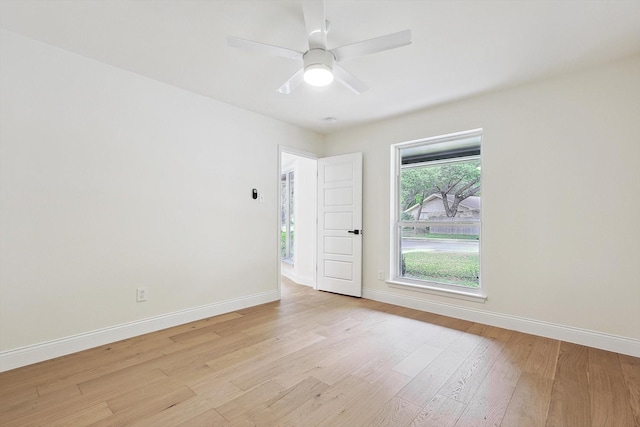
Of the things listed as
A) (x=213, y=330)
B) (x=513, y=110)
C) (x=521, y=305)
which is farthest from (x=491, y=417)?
(x=513, y=110)

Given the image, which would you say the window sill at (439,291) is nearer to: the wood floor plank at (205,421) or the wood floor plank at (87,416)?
the wood floor plank at (205,421)

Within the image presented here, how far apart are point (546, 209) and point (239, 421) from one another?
10.3 ft

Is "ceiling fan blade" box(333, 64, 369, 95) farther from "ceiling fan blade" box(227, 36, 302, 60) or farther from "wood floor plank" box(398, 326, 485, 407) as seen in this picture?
"wood floor plank" box(398, 326, 485, 407)

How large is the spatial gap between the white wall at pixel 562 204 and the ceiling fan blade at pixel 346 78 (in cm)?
165

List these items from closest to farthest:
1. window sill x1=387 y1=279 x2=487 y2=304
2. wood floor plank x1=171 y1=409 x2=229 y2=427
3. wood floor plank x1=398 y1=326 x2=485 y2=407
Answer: wood floor plank x1=171 y1=409 x2=229 y2=427, wood floor plank x1=398 y1=326 x2=485 y2=407, window sill x1=387 y1=279 x2=487 y2=304

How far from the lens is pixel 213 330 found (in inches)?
119

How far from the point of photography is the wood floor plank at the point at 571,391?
172 centimetres

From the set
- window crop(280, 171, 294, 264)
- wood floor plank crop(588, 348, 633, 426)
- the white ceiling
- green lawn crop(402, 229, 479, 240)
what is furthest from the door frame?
wood floor plank crop(588, 348, 633, 426)

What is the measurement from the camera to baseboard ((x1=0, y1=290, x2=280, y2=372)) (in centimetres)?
227

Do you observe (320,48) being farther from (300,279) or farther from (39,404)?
(300,279)

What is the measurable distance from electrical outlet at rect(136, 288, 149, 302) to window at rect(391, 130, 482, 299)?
2860mm

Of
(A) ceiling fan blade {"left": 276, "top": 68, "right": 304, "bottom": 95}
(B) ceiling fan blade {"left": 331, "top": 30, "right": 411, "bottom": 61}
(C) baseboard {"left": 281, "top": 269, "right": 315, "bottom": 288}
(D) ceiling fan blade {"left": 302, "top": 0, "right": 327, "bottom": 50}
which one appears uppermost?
(D) ceiling fan blade {"left": 302, "top": 0, "right": 327, "bottom": 50}

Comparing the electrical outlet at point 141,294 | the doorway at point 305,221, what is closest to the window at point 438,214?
the doorway at point 305,221

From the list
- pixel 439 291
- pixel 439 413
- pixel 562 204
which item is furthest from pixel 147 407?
pixel 562 204
